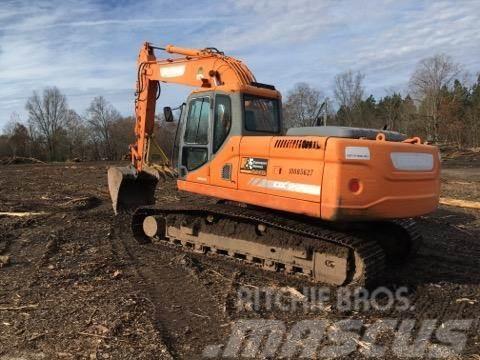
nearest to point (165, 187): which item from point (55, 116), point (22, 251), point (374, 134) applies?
point (22, 251)

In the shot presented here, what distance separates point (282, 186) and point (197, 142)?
6.71 ft

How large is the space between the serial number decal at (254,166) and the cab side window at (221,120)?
2.12 feet

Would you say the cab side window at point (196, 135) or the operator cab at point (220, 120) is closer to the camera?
the operator cab at point (220, 120)

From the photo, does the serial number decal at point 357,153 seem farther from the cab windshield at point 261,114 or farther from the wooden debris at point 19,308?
the wooden debris at point 19,308

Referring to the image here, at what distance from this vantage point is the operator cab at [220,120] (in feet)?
25.6

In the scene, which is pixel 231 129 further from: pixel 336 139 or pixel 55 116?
pixel 55 116

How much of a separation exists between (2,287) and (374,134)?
17.5 feet

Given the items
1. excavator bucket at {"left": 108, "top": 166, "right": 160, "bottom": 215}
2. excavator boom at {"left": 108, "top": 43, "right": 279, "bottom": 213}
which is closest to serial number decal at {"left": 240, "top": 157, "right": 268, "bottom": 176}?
excavator boom at {"left": 108, "top": 43, "right": 279, "bottom": 213}

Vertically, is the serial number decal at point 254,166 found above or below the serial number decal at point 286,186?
above

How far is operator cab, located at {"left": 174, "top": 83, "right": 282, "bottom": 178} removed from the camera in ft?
25.6

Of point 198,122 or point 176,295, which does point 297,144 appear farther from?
point 176,295

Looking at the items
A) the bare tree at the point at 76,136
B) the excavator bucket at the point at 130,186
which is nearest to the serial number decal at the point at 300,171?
the excavator bucket at the point at 130,186
